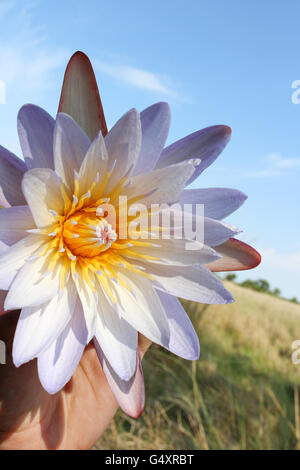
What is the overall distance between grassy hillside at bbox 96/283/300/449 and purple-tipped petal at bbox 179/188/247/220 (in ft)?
4.61

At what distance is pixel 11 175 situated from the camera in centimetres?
61

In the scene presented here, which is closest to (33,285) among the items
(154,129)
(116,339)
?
(116,339)

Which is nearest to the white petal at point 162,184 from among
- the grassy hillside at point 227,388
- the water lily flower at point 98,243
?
the water lily flower at point 98,243

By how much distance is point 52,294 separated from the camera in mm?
613

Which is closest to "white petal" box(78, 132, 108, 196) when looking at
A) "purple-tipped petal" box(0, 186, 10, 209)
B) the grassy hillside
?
"purple-tipped petal" box(0, 186, 10, 209)

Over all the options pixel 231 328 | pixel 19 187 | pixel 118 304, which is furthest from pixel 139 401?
pixel 231 328

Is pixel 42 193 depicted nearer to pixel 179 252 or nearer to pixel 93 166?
pixel 93 166

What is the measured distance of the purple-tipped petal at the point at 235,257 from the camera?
28.0 inches

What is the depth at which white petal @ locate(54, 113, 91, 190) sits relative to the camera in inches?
23.0

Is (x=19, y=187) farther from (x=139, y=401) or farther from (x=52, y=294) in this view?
(x=139, y=401)

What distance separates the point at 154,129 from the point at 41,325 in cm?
35

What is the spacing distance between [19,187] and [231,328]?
4450mm

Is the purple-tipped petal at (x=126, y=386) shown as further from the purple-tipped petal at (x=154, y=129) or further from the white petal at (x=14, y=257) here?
the purple-tipped petal at (x=154, y=129)

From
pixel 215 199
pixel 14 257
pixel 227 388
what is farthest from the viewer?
pixel 227 388
